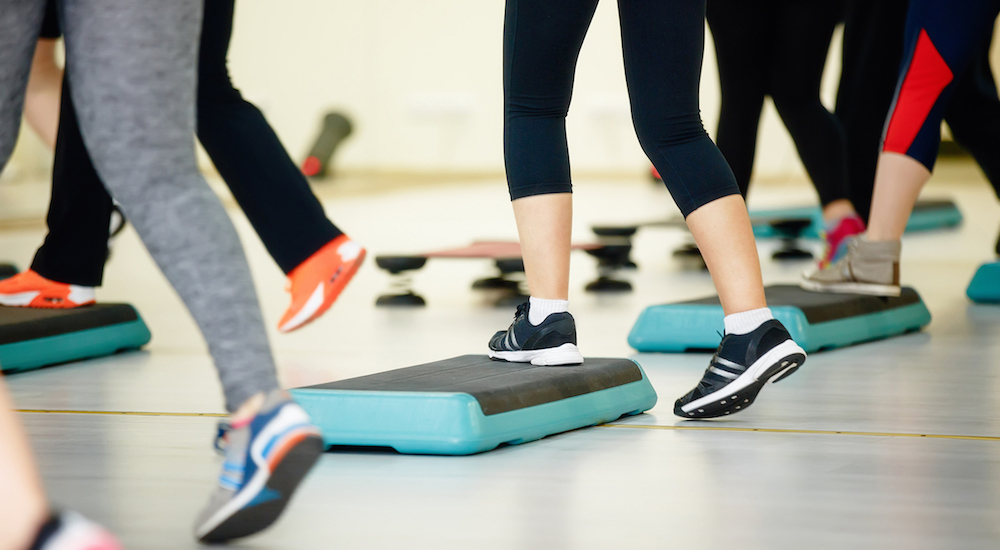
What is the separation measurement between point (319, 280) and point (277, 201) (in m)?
0.17

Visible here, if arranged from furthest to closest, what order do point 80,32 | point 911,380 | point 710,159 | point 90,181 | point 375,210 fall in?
point 375,210, point 90,181, point 911,380, point 710,159, point 80,32

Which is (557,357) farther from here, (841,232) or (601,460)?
(841,232)

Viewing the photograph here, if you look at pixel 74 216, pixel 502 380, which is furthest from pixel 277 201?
pixel 502 380

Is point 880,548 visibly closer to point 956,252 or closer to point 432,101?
point 956,252


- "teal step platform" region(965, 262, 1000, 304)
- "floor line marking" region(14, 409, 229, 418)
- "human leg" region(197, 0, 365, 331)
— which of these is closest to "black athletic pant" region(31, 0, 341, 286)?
"human leg" region(197, 0, 365, 331)

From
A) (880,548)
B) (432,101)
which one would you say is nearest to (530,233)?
(880,548)

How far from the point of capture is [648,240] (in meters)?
5.58

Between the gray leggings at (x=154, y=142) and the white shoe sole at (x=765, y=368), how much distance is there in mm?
848

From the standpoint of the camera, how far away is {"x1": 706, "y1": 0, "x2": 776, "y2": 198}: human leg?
315 centimetres

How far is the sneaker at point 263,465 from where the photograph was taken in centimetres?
119

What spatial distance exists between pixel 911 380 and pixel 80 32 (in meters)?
1.61

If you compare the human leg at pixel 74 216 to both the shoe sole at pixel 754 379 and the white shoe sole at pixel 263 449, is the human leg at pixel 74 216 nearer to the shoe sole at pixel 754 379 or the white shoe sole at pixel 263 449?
the shoe sole at pixel 754 379

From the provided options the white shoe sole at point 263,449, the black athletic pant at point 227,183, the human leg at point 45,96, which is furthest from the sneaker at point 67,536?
the human leg at point 45,96

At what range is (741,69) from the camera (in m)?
3.31
